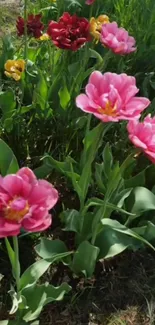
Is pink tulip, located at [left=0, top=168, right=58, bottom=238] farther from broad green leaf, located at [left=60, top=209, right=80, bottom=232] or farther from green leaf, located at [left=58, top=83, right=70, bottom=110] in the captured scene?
green leaf, located at [left=58, top=83, right=70, bottom=110]

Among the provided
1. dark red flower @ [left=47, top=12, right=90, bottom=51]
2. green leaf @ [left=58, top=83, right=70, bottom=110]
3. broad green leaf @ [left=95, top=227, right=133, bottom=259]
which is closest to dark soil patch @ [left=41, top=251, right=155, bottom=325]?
broad green leaf @ [left=95, top=227, right=133, bottom=259]

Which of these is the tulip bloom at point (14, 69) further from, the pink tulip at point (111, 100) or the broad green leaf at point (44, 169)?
the pink tulip at point (111, 100)

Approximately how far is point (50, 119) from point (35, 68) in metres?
0.22

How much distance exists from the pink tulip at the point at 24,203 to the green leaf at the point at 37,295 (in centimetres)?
39

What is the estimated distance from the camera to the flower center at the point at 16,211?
1.13m

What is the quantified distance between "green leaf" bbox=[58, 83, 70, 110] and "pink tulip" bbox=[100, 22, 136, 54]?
25 centimetres

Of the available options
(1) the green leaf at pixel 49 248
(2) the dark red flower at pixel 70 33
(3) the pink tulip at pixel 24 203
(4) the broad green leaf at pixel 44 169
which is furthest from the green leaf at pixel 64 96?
(3) the pink tulip at pixel 24 203

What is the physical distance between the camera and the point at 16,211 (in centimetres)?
113

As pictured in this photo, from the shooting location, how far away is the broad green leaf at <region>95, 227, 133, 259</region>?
1626mm

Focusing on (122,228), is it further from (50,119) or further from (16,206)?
(50,119)

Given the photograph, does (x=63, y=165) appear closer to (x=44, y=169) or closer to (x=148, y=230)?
(x=44, y=169)

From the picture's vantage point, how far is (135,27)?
262 cm

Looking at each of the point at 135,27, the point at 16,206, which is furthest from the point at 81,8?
the point at 16,206

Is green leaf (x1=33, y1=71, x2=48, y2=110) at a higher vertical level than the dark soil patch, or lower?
higher
